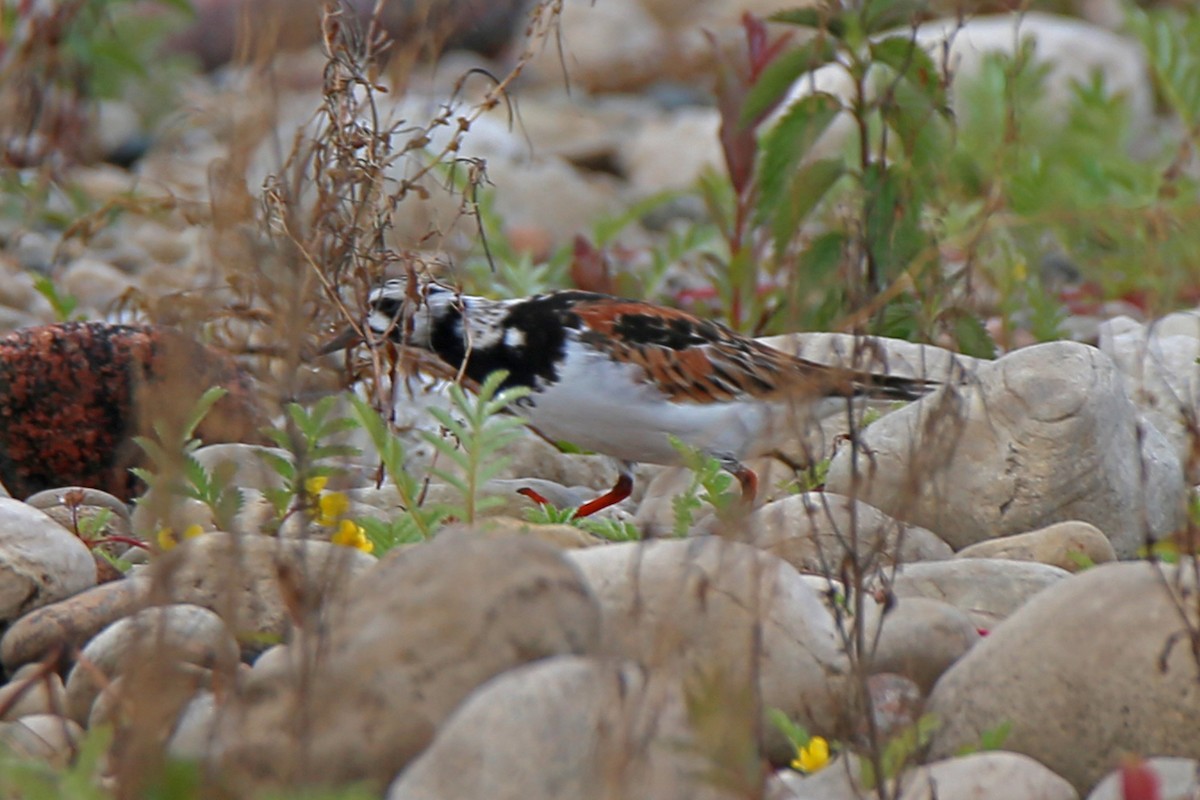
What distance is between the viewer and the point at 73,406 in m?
4.88

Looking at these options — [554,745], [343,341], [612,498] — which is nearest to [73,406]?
[343,341]

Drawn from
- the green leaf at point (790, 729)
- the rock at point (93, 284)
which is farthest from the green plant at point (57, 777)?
the rock at point (93, 284)

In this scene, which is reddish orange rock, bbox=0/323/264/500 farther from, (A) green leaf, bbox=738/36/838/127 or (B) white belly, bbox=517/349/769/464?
(A) green leaf, bbox=738/36/838/127

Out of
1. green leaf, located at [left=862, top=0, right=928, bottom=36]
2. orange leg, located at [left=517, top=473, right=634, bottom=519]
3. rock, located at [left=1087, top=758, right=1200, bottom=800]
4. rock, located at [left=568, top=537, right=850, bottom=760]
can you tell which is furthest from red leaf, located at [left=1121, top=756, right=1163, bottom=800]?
green leaf, located at [left=862, top=0, right=928, bottom=36]

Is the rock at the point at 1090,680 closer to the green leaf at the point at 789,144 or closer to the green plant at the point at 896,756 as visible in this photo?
the green plant at the point at 896,756

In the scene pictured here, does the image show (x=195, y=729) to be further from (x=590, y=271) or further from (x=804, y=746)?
(x=590, y=271)

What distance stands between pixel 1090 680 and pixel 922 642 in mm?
433

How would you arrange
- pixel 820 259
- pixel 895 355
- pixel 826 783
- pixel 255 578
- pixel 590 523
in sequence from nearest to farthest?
pixel 826 783
pixel 255 578
pixel 590 523
pixel 895 355
pixel 820 259

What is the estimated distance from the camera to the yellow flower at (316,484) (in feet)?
13.4

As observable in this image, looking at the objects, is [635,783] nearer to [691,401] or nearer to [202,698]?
[202,698]

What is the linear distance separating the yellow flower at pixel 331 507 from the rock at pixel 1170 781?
1.66 m

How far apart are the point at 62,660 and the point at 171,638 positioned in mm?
611

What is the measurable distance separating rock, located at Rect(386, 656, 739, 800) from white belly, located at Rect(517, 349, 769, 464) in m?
1.96

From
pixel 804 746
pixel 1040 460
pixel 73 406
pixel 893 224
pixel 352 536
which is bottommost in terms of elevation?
pixel 804 746
